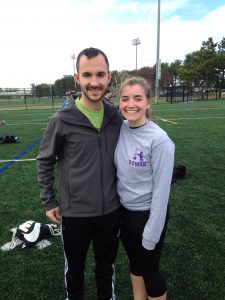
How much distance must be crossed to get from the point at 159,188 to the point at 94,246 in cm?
77

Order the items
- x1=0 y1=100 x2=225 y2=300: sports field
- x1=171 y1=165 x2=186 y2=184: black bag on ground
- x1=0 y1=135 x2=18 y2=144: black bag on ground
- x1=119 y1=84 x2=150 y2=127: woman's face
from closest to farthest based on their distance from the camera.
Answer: x1=119 y1=84 x2=150 y2=127: woman's face, x1=0 y1=100 x2=225 y2=300: sports field, x1=171 y1=165 x2=186 y2=184: black bag on ground, x1=0 y1=135 x2=18 y2=144: black bag on ground

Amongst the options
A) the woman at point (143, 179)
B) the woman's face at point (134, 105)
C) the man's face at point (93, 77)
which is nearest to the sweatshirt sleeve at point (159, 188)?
the woman at point (143, 179)

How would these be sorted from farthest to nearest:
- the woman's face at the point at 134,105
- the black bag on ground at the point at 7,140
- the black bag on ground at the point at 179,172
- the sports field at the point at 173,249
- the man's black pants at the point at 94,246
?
1. the black bag on ground at the point at 7,140
2. the black bag on ground at the point at 179,172
3. the sports field at the point at 173,249
4. the man's black pants at the point at 94,246
5. the woman's face at the point at 134,105

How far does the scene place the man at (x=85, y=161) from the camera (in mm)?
2191

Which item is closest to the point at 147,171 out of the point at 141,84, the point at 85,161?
the point at 85,161

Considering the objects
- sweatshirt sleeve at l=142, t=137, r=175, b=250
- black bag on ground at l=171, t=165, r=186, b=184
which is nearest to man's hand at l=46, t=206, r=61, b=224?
sweatshirt sleeve at l=142, t=137, r=175, b=250

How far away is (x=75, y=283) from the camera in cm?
256

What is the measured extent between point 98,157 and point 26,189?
13.2 ft

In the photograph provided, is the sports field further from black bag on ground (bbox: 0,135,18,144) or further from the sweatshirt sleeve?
black bag on ground (bbox: 0,135,18,144)

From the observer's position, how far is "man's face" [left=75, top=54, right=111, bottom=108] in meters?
2.14

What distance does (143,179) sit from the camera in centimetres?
215

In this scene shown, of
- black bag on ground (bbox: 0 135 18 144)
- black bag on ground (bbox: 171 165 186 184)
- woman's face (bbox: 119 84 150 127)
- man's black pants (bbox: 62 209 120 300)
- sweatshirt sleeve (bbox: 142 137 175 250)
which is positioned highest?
woman's face (bbox: 119 84 150 127)

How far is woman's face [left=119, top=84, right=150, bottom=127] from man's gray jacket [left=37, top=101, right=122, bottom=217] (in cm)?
16

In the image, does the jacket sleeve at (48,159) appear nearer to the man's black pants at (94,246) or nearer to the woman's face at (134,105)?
the man's black pants at (94,246)
